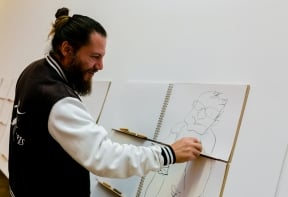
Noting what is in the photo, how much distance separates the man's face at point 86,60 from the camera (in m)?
1.41

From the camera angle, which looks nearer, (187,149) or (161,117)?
(187,149)

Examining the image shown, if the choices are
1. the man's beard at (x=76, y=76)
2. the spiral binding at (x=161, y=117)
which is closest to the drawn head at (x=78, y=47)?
the man's beard at (x=76, y=76)

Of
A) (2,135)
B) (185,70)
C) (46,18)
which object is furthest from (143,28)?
(2,135)

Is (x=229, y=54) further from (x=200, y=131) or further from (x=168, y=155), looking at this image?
(x=168, y=155)

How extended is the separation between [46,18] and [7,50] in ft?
3.90

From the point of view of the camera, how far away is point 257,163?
123 cm

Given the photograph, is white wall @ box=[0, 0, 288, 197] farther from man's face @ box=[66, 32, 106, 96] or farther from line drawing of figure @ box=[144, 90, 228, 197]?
man's face @ box=[66, 32, 106, 96]

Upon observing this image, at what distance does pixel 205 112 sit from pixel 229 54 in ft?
0.85

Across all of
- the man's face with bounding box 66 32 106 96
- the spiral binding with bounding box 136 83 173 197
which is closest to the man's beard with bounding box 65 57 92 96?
the man's face with bounding box 66 32 106 96

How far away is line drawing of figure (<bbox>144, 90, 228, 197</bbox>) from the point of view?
1377mm

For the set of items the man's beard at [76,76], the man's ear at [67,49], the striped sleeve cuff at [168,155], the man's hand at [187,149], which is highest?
the man's ear at [67,49]

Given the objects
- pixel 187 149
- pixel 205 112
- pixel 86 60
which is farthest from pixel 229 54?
pixel 86 60

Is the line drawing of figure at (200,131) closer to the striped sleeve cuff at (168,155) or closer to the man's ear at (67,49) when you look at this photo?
the striped sleeve cuff at (168,155)

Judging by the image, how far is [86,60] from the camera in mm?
1427
